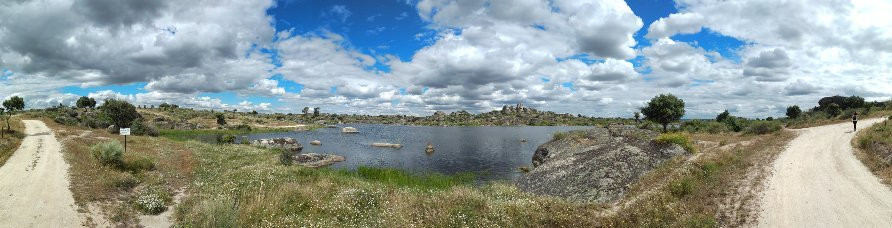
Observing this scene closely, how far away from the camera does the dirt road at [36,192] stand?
58.1 ft

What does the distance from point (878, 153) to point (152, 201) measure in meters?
42.9

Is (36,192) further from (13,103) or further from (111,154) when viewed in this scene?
(13,103)

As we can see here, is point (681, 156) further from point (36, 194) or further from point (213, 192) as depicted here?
point (36, 194)

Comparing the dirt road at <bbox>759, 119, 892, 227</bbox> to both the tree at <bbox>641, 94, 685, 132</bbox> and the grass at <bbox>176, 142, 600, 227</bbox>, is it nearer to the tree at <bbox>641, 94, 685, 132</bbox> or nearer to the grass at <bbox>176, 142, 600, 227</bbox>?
the grass at <bbox>176, 142, 600, 227</bbox>

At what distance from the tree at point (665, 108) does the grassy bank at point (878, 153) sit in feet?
104

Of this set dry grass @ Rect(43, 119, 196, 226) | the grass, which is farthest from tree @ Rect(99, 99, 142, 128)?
the grass

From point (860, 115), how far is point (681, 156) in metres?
57.5

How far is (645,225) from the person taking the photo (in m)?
16.2

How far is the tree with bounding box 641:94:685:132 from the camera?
66.2m

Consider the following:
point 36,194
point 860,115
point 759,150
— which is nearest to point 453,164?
point 759,150

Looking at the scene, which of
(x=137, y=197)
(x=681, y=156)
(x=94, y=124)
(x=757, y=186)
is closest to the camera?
(x=757, y=186)

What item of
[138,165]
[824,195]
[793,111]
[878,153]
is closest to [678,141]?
[878,153]

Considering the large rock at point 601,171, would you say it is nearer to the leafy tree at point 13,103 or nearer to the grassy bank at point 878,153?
the grassy bank at point 878,153

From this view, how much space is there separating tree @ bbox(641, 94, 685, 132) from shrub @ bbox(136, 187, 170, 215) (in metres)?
65.4
